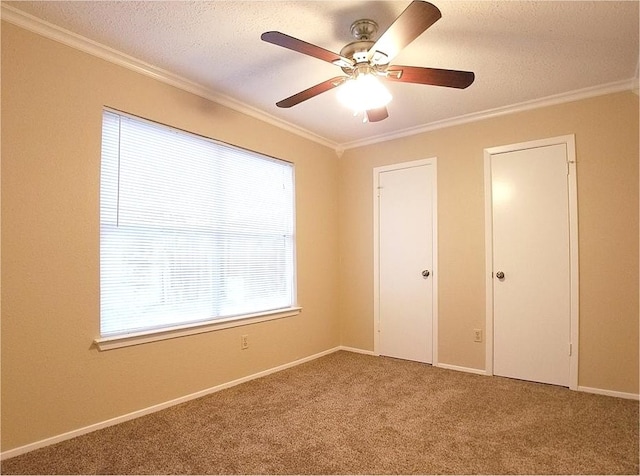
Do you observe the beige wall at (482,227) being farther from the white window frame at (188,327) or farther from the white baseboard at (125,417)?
the white baseboard at (125,417)

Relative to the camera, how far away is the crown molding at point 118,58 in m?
2.10

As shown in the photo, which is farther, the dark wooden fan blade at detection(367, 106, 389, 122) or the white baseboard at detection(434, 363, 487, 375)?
the white baseboard at detection(434, 363, 487, 375)

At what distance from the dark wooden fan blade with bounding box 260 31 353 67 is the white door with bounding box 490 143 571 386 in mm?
2122

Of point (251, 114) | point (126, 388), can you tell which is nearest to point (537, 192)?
point (251, 114)

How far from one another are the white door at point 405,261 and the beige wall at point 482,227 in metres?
0.13

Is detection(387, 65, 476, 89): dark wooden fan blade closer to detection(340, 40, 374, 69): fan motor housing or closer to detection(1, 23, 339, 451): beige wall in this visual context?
detection(340, 40, 374, 69): fan motor housing

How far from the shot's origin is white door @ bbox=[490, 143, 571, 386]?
10.4 ft

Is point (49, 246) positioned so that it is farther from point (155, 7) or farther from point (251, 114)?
point (251, 114)

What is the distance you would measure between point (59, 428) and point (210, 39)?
2507 millimetres

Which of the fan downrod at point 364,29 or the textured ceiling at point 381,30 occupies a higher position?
the textured ceiling at point 381,30

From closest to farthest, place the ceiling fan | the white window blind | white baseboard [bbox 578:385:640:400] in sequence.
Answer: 1. the ceiling fan
2. the white window blind
3. white baseboard [bbox 578:385:640:400]

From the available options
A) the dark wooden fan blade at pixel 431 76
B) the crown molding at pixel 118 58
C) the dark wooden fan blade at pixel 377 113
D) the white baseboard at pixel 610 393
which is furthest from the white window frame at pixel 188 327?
the white baseboard at pixel 610 393

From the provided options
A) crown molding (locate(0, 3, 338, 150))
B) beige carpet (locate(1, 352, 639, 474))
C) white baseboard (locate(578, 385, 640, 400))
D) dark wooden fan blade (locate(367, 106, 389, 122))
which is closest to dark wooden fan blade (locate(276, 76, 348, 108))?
dark wooden fan blade (locate(367, 106, 389, 122))

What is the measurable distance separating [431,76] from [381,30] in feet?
1.46
